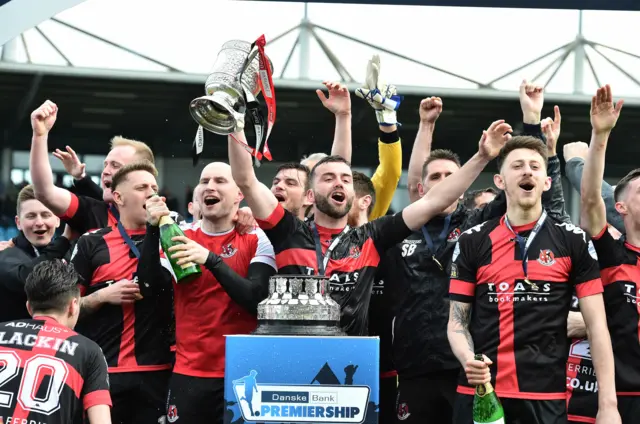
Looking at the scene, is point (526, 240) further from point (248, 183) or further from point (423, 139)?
point (423, 139)

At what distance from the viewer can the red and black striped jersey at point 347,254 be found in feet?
15.1

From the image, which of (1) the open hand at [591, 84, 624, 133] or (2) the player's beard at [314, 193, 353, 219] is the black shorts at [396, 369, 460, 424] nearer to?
(2) the player's beard at [314, 193, 353, 219]

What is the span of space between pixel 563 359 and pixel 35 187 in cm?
301

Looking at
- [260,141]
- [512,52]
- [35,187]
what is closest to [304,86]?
[512,52]

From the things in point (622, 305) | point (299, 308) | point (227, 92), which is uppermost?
point (227, 92)

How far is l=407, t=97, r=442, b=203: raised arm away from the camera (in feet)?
18.3

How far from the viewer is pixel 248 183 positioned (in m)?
4.54

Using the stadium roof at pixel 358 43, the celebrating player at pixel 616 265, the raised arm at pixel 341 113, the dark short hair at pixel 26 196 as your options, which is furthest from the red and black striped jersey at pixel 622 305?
the stadium roof at pixel 358 43

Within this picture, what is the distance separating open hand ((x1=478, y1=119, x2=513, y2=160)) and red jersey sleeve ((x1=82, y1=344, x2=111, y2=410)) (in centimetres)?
202

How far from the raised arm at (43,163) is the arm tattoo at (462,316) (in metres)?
2.37

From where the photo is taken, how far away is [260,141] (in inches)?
161

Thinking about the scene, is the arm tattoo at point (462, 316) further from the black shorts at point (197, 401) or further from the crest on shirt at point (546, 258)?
the black shorts at point (197, 401)

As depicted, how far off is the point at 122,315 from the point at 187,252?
0.75 m

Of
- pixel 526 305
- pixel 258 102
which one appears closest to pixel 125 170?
pixel 258 102
